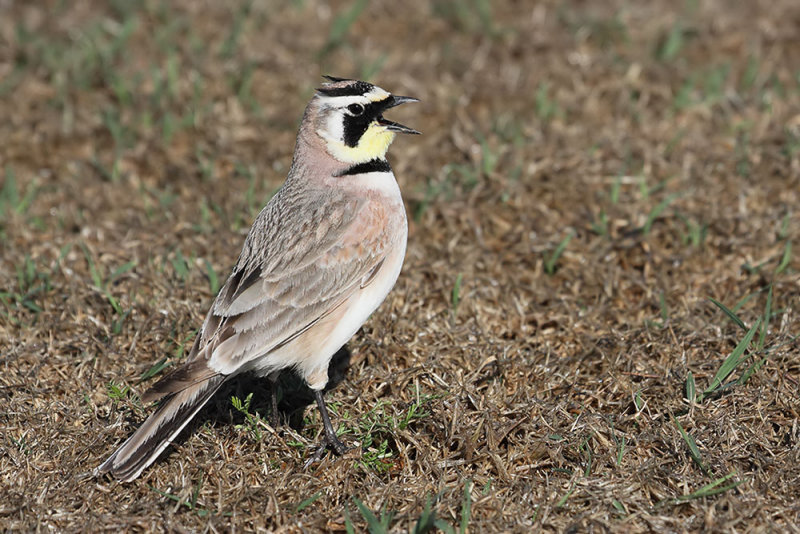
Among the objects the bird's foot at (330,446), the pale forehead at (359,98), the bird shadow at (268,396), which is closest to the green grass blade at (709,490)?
the bird's foot at (330,446)

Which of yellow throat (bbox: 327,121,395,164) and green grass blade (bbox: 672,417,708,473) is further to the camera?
yellow throat (bbox: 327,121,395,164)

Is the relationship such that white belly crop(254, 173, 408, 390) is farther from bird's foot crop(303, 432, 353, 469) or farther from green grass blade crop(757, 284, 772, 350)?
green grass blade crop(757, 284, 772, 350)

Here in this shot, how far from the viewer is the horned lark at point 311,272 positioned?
4027mm

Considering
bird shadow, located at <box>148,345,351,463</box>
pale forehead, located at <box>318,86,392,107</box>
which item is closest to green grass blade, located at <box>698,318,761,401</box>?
bird shadow, located at <box>148,345,351,463</box>

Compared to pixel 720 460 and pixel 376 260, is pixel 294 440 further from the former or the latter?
pixel 720 460

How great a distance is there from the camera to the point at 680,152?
21.7 feet

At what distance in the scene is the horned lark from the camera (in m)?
4.03

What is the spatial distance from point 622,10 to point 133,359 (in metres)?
5.35

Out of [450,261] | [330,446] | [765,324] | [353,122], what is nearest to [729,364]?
[765,324]

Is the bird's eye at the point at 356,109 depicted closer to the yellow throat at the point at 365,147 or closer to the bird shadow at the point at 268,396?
the yellow throat at the point at 365,147

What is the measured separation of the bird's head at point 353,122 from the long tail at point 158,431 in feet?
4.29

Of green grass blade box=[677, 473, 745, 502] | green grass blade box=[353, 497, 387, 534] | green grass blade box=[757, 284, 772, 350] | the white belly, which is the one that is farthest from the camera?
green grass blade box=[757, 284, 772, 350]

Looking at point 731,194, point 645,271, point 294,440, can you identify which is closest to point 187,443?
point 294,440

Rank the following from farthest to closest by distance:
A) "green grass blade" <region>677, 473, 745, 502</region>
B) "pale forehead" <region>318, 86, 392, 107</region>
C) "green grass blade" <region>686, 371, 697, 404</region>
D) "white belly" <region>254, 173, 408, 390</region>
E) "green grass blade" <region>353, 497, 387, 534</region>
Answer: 1. "pale forehead" <region>318, 86, 392, 107</region>
2. "green grass blade" <region>686, 371, 697, 404</region>
3. "white belly" <region>254, 173, 408, 390</region>
4. "green grass blade" <region>677, 473, 745, 502</region>
5. "green grass blade" <region>353, 497, 387, 534</region>
